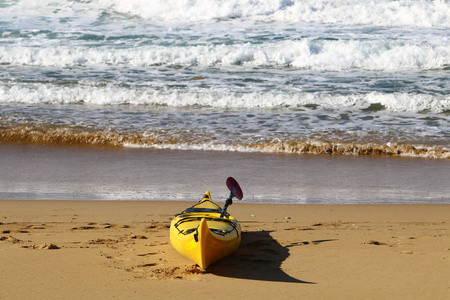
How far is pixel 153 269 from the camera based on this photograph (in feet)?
14.0

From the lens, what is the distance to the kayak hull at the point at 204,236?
4133 mm

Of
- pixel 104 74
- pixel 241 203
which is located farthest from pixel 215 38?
pixel 241 203

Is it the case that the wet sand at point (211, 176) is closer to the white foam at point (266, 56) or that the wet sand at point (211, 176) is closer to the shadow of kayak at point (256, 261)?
the shadow of kayak at point (256, 261)

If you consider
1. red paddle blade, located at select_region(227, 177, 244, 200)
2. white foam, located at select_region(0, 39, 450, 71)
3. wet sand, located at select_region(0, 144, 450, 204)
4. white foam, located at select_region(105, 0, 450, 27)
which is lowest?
wet sand, located at select_region(0, 144, 450, 204)

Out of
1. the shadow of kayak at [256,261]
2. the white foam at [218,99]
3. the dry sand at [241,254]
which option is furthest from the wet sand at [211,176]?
the white foam at [218,99]

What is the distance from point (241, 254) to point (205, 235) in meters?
0.61

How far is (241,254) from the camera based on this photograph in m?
4.63

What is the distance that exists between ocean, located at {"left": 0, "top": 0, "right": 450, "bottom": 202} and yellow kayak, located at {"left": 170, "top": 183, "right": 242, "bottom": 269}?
3.79m

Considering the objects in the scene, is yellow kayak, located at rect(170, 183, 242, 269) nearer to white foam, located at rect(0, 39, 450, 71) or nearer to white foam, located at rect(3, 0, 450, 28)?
white foam, located at rect(0, 39, 450, 71)

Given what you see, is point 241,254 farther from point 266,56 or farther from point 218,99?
point 266,56

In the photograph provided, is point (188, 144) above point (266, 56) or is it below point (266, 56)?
below

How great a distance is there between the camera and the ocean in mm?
9281

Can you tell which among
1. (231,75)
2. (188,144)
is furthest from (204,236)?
(231,75)

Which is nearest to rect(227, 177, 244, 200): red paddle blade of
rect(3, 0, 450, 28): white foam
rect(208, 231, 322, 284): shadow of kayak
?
rect(208, 231, 322, 284): shadow of kayak
